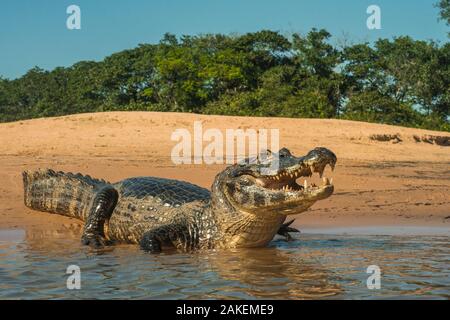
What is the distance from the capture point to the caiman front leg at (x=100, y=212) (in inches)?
301

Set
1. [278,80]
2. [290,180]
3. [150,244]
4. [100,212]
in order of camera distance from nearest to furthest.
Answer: [290,180], [150,244], [100,212], [278,80]

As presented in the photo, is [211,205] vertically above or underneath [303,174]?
underneath

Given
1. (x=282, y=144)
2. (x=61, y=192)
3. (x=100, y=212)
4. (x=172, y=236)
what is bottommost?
(x=172, y=236)

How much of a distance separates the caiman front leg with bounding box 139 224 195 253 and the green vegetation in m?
25.4

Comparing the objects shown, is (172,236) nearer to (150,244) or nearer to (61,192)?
(150,244)

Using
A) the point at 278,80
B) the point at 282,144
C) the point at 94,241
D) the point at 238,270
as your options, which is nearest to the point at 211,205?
the point at 238,270

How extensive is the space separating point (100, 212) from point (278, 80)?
32235mm

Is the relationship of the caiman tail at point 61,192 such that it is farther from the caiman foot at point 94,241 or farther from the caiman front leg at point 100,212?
the caiman foot at point 94,241

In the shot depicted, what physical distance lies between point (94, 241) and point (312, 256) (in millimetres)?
2335

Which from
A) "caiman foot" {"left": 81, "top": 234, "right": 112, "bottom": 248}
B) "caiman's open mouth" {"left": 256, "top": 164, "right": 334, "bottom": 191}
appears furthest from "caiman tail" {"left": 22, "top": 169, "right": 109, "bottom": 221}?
"caiman's open mouth" {"left": 256, "top": 164, "right": 334, "bottom": 191}

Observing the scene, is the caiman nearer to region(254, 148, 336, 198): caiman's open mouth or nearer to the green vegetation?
region(254, 148, 336, 198): caiman's open mouth

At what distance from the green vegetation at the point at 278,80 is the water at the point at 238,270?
25.3 meters

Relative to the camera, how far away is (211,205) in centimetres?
688

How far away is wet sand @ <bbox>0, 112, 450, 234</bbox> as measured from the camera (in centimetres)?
943
